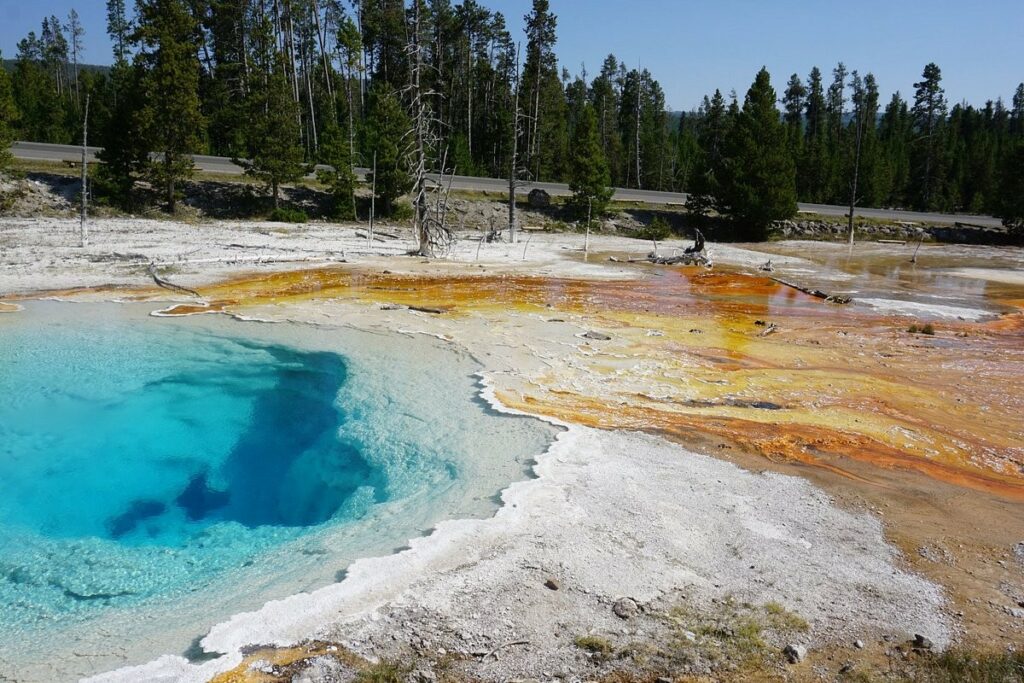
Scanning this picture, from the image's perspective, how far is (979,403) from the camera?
9.95m

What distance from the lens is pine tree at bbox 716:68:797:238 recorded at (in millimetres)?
33469

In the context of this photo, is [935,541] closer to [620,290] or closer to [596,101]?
[620,290]

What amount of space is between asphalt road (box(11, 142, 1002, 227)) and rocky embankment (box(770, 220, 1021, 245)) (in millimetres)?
2265

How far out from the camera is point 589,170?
33.9 meters

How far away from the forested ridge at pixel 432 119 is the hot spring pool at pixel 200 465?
11.5 metres

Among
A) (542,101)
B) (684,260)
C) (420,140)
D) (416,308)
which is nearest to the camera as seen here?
(416,308)

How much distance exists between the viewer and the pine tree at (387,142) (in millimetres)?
29719

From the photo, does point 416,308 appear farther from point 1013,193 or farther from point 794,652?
point 1013,193

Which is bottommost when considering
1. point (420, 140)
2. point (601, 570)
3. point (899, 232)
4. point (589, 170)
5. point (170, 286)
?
point (601, 570)

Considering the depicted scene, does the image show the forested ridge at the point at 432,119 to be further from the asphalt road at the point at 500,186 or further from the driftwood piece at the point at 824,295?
the driftwood piece at the point at 824,295

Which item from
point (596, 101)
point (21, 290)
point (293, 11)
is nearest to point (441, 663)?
point (21, 290)

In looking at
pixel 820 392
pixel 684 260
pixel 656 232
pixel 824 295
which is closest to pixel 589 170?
pixel 656 232

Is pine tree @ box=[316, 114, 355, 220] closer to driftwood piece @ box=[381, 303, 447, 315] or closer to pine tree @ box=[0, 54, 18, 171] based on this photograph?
pine tree @ box=[0, 54, 18, 171]

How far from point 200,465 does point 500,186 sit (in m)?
32.3
